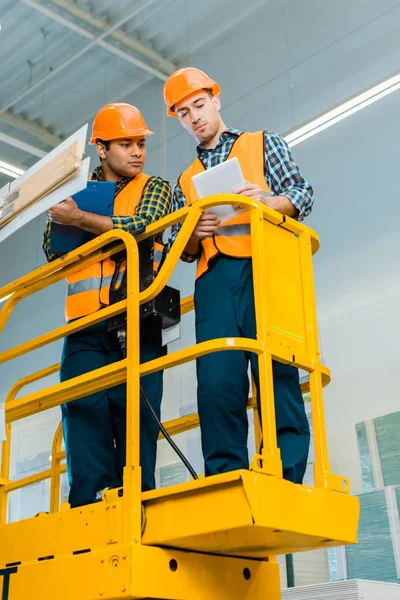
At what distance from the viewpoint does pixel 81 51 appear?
11.2 metres

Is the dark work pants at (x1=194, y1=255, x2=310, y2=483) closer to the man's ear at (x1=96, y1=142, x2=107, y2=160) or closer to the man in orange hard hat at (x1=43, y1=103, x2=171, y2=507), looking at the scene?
the man in orange hard hat at (x1=43, y1=103, x2=171, y2=507)

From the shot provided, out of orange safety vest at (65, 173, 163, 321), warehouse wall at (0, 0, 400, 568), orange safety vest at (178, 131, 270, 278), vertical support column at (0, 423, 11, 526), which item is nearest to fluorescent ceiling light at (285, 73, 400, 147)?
warehouse wall at (0, 0, 400, 568)

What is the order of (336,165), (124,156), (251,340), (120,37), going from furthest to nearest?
(120,37) < (336,165) < (124,156) < (251,340)

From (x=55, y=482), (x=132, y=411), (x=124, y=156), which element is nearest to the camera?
(x=132, y=411)

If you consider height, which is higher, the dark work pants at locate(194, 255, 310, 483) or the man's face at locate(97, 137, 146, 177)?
the man's face at locate(97, 137, 146, 177)

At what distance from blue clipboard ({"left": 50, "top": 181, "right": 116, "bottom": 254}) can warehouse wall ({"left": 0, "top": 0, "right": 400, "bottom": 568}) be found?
4.29 m

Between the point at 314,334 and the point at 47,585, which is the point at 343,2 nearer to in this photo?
the point at 314,334

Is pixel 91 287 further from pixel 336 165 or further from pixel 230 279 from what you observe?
pixel 336 165

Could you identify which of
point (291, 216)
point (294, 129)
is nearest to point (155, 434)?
point (291, 216)

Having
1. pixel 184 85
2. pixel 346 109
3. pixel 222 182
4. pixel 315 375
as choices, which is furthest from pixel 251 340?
pixel 346 109

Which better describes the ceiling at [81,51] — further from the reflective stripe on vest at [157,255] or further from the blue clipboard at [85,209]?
the reflective stripe on vest at [157,255]

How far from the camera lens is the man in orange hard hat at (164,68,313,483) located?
3451mm

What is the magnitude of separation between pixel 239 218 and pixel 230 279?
0.36m

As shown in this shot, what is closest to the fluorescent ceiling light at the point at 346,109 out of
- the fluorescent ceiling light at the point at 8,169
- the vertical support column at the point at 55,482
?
the fluorescent ceiling light at the point at 8,169
